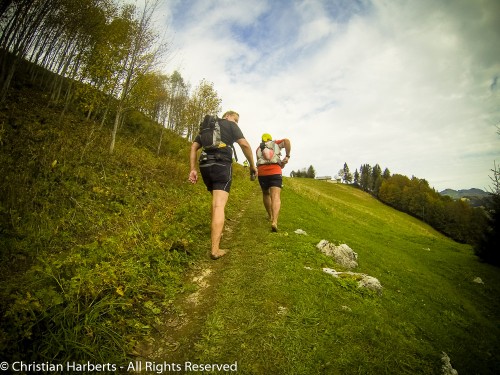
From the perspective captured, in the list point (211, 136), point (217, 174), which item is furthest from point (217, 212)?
point (211, 136)

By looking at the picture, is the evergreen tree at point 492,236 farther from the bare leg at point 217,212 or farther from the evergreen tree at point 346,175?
the evergreen tree at point 346,175

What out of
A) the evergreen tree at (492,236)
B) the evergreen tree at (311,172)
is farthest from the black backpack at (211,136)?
the evergreen tree at (311,172)

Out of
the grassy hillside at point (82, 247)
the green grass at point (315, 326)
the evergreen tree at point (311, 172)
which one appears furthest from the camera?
the evergreen tree at point (311, 172)

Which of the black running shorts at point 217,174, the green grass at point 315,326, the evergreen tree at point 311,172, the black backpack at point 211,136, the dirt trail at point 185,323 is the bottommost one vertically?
the dirt trail at point 185,323

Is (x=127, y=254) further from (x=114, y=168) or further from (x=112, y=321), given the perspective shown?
(x=114, y=168)

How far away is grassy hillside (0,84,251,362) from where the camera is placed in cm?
268

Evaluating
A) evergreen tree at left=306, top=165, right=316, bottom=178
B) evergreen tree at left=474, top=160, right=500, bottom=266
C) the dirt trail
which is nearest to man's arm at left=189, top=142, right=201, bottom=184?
the dirt trail

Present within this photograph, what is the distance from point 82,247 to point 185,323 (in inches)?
106

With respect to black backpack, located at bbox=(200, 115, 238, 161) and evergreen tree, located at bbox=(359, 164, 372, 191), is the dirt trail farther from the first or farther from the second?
evergreen tree, located at bbox=(359, 164, 372, 191)

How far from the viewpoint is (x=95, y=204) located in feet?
26.7

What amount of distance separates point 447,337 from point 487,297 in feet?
28.1

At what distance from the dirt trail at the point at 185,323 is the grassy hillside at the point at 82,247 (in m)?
0.18

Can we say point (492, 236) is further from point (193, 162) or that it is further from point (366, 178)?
point (366, 178)

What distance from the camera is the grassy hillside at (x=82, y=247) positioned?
8.80 feet
